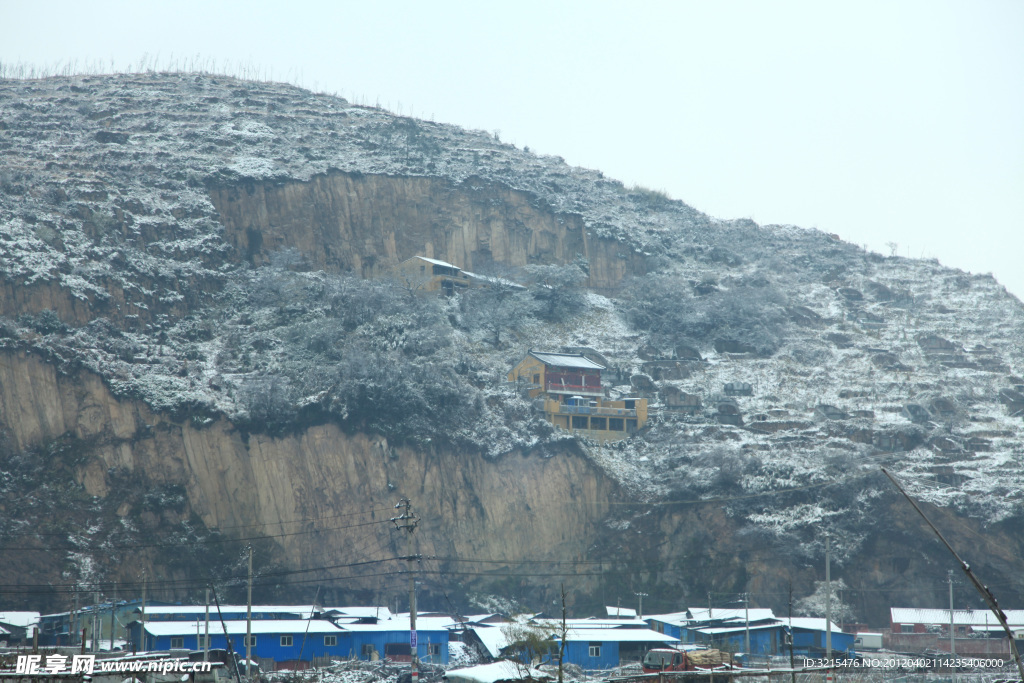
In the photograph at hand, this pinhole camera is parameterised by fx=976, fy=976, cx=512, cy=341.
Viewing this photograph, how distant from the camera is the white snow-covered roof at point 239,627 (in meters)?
50.8

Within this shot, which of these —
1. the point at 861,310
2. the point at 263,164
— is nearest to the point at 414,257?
the point at 263,164

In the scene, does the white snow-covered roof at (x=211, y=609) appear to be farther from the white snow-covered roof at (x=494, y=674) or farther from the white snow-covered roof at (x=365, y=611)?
the white snow-covered roof at (x=494, y=674)

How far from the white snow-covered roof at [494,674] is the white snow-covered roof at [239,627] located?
557 inches

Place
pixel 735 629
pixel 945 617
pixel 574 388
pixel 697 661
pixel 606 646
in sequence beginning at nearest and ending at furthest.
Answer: pixel 697 661 → pixel 606 646 → pixel 735 629 → pixel 945 617 → pixel 574 388

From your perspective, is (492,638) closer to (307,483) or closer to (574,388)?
(307,483)

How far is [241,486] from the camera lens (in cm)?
6888

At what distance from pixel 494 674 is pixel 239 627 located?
2005 cm

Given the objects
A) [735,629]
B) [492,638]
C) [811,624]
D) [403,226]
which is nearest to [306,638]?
[492,638]

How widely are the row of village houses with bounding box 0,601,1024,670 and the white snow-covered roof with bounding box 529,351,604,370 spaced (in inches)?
1075

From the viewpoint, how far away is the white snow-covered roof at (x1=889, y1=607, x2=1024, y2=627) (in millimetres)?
58344

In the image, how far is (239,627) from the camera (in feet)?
172

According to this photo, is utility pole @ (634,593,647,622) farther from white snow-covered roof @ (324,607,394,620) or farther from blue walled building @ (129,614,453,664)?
white snow-covered roof @ (324,607,394,620)

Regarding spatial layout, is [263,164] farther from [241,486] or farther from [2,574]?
[2,574]

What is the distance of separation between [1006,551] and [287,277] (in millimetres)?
63192
